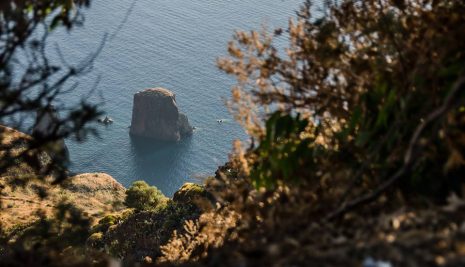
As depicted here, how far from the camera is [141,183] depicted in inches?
2657

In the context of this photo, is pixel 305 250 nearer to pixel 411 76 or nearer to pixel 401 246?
pixel 401 246

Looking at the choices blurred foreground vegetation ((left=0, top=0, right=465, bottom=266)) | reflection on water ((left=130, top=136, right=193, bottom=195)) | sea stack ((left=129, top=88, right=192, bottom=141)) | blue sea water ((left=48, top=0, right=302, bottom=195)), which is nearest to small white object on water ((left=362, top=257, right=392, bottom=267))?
blurred foreground vegetation ((left=0, top=0, right=465, bottom=266))

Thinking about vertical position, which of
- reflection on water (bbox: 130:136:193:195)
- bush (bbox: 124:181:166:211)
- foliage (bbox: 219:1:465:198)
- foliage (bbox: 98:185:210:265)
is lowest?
reflection on water (bbox: 130:136:193:195)

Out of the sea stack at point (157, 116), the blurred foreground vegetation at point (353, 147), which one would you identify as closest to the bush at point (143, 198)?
the blurred foreground vegetation at point (353, 147)

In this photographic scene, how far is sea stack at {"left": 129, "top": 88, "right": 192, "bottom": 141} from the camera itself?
14175 centimetres

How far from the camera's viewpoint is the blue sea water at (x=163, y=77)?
12938cm

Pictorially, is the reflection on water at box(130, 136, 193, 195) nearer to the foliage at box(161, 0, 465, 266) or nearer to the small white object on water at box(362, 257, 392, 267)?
the foliage at box(161, 0, 465, 266)

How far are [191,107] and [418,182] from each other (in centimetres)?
14447

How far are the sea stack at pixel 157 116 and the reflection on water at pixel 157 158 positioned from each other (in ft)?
6.24

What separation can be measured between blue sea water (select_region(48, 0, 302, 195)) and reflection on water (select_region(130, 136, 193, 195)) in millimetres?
216

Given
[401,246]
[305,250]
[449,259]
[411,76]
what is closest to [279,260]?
[305,250]

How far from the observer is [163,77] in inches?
6161

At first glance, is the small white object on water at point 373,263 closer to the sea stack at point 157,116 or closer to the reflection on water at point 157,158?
the reflection on water at point 157,158

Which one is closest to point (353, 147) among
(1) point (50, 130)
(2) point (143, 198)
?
(1) point (50, 130)
